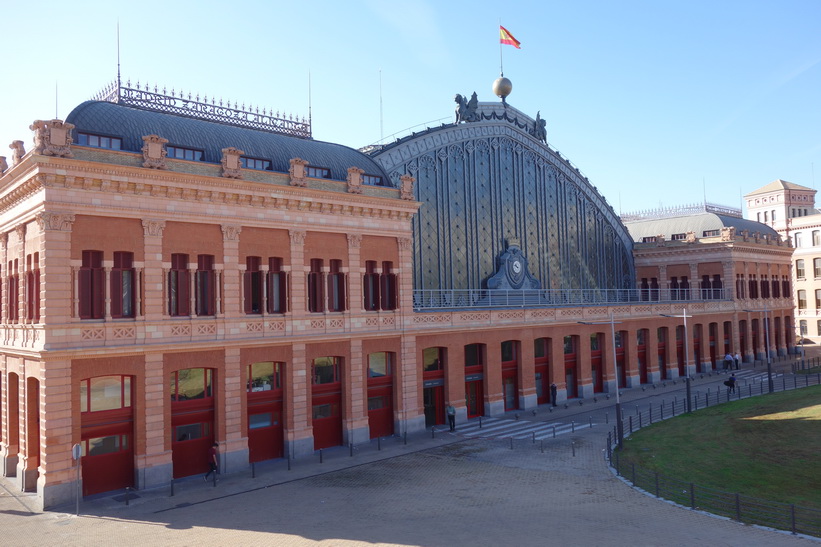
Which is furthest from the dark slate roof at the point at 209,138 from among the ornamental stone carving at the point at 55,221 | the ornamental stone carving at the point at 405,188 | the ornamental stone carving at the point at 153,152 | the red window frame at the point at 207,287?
the red window frame at the point at 207,287

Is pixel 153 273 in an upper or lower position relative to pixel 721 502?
upper

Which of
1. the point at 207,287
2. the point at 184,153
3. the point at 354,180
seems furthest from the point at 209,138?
the point at 207,287

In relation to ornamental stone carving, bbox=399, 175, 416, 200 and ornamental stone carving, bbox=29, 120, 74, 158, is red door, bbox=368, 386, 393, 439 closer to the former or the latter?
ornamental stone carving, bbox=399, 175, 416, 200

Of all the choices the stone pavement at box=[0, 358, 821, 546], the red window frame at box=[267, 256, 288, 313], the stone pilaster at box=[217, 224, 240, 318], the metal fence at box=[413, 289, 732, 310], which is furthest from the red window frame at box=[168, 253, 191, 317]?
the metal fence at box=[413, 289, 732, 310]

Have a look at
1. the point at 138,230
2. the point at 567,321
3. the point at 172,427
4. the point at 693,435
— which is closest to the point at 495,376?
the point at 567,321

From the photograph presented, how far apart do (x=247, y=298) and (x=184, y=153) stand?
8857mm

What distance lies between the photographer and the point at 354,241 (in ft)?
129

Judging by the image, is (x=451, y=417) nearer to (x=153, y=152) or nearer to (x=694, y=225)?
(x=153, y=152)

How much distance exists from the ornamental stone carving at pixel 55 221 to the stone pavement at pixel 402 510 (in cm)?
1204

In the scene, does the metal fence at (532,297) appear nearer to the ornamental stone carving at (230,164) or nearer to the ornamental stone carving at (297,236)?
the ornamental stone carving at (297,236)

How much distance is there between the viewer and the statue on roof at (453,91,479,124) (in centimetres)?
5678

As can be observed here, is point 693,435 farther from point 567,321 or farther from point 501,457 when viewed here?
point 567,321

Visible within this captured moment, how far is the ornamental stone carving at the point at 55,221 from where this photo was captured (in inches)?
1102

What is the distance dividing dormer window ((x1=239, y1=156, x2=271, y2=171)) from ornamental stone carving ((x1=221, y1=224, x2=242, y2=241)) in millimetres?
5266
